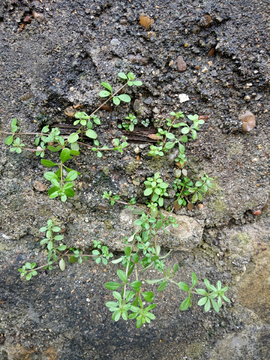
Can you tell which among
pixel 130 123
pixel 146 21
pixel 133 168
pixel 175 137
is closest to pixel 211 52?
pixel 146 21

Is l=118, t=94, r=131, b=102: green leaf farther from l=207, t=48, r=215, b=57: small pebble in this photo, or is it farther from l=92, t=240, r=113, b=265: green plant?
l=92, t=240, r=113, b=265: green plant

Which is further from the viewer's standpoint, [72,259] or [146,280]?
[72,259]

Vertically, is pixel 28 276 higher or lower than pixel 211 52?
lower

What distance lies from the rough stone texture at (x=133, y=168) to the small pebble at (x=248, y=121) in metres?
0.03

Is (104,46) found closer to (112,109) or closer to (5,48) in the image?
(112,109)

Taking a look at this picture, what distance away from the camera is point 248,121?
159 centimetres

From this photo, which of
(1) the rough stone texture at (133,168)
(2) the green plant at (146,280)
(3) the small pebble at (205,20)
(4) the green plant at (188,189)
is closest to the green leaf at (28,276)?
(1) the rough stone texture at (133,168)

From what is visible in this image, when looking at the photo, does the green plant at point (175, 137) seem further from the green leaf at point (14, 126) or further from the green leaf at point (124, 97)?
the green leaf at point (14, 126)

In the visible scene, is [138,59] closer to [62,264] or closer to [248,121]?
[248,121]

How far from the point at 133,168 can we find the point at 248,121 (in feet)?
2.73

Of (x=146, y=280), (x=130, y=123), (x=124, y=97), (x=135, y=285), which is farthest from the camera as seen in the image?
(x=130, y=123)

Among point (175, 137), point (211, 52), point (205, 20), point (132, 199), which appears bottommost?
point (132, 199)

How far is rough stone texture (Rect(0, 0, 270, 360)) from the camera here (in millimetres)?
1477

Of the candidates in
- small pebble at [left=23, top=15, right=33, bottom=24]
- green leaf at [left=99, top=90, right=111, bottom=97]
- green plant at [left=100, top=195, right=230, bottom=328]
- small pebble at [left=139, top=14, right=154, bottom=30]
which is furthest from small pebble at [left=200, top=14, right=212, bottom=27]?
green plant at [left=100, top=195, right=230, bottom=328]
